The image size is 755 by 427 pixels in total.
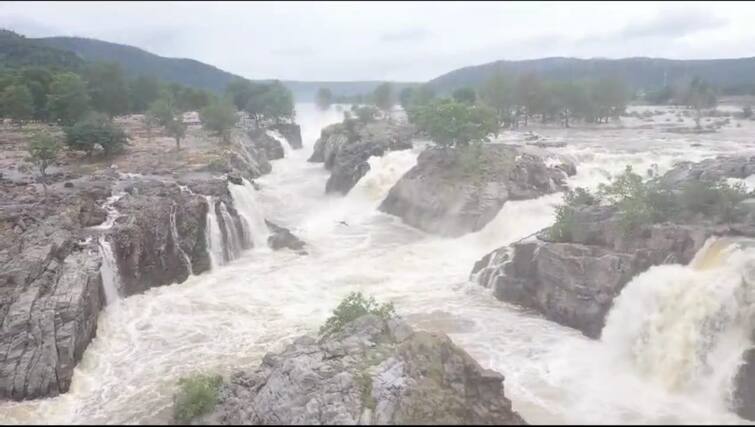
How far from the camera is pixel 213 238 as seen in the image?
2844 centimetres

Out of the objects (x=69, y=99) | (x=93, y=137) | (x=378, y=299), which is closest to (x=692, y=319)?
(x=378, y=299)

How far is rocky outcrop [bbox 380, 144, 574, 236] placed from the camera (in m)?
32.2

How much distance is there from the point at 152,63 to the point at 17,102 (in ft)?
397

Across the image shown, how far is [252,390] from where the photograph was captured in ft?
44.1

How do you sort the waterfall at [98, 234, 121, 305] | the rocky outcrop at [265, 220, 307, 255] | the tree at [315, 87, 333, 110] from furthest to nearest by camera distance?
the tree at [315, 87, 333, 110]
the rocky outcrop at [265, 220, 307, 255]
the waterfall at [98, 234, 121, 305]

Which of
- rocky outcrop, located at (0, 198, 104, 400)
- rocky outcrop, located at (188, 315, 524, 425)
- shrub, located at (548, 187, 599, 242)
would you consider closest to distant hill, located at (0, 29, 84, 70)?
rocky outcrop, located at (0, 198, 104, 400)

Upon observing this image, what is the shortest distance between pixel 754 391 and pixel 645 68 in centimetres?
8910

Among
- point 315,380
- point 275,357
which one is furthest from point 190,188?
point 315,380

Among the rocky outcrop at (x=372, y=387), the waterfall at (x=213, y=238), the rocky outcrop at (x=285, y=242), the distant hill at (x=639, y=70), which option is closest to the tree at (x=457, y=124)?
the rocky outcrop at (x=285, y=242)

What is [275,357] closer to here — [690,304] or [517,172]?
[690,304]

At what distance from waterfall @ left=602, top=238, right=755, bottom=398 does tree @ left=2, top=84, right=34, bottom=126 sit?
46.2 m

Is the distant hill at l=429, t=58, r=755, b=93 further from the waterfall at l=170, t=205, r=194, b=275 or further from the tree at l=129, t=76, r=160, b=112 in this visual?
the waterfall at l=170, t=205, r=194, b=275

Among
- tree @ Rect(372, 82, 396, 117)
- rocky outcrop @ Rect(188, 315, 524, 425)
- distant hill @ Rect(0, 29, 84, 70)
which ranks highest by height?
distant hill @ Rect(0, 29, 84, 70)

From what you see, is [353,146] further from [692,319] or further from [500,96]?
[692,319]
